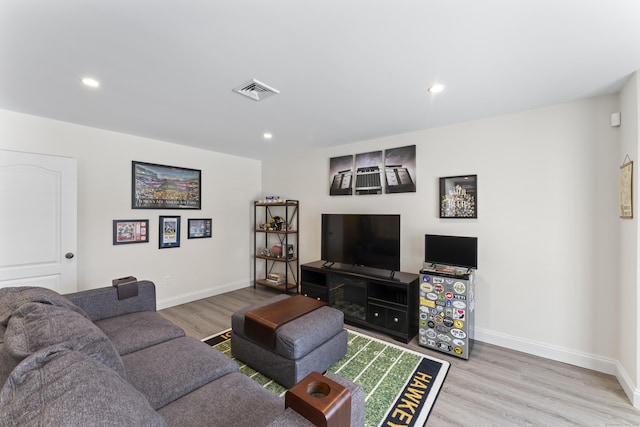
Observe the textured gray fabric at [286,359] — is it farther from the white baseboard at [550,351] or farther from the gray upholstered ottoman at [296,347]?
the white baseboard at [550,351]

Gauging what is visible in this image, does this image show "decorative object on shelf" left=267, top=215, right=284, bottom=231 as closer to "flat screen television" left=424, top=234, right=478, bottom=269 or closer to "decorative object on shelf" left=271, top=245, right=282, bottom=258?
"decorative object on shelf" left=271, top=245, right=282, bottom=258

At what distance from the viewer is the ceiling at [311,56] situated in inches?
55.7

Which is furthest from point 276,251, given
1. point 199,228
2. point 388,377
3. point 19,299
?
point 19,299

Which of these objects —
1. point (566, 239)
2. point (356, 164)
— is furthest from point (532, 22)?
point (356, 164)

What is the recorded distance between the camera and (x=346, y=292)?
11.5 ft

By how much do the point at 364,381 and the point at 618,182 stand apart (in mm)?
2781

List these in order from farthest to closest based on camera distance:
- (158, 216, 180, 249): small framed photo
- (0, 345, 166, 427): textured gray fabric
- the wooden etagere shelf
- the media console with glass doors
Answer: the wooden etagere shelf
(158, 216, 180, 249): small framed photo
the media console with glass doors
(0, 345, 166, 427): textured gray fabric

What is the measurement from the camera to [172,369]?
1.59m

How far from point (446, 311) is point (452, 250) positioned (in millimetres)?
640

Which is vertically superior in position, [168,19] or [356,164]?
[168,19]

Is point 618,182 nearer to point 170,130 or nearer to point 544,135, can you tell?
point 544,135

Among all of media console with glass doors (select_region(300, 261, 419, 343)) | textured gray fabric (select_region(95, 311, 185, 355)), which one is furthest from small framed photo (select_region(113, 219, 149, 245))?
media console with glass doors (select_region(300, 261, 419, 343))

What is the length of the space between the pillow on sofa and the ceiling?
1.59 m

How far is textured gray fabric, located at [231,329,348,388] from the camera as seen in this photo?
206 centimetres
